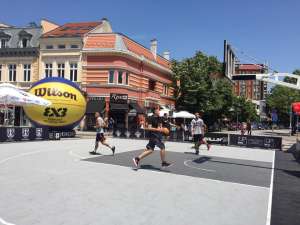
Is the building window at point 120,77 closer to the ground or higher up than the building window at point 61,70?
closer to the ground

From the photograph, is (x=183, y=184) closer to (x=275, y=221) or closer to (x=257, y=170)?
(x=275, y=221)

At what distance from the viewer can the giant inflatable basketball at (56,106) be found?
2347 cm

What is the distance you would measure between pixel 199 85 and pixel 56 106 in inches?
997

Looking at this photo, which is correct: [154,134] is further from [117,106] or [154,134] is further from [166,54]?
[166,54]

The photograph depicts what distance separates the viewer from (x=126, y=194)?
8.00 metres

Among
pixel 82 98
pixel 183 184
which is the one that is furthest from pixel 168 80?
pixel 183 184

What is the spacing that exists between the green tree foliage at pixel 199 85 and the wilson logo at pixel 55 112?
24277 mm

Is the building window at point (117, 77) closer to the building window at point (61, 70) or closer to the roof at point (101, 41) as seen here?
the roof at point (101, 41)

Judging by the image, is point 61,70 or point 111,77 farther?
point 61,70

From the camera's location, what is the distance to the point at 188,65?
47.2 metres

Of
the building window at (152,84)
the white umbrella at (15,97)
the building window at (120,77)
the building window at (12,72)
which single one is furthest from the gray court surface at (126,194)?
the building window at (152,84)

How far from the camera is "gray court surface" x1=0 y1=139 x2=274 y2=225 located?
626 cm

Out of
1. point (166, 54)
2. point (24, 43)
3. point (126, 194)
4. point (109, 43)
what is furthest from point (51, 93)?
point (166, 54)

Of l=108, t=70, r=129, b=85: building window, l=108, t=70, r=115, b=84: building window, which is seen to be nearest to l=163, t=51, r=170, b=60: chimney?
l=108, t=70, r=129, b=85: building window
